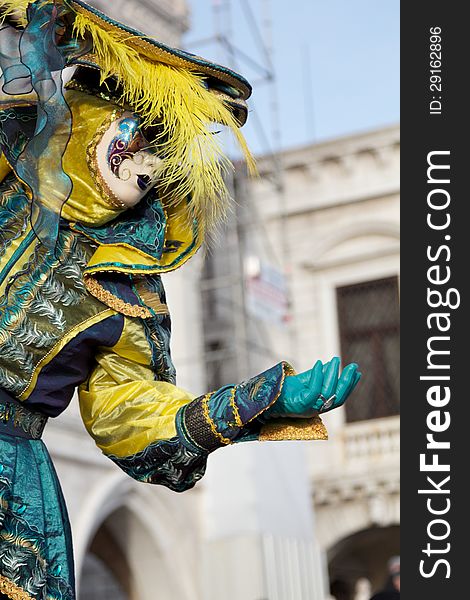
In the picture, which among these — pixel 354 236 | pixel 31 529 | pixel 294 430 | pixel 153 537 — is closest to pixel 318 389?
pixel 294 430

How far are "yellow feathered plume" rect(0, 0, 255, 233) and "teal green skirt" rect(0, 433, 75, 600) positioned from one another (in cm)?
54

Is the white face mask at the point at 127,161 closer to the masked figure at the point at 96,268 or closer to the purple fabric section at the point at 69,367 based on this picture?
the masked figure at the point at 96,268

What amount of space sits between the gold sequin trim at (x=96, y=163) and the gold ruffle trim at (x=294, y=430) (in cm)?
48

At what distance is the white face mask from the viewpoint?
227 cm

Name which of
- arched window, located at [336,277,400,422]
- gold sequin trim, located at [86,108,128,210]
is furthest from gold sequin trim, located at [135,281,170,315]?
arched window, located at [336,277,400,422]

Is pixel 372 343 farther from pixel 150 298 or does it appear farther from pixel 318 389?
pixel 318 389

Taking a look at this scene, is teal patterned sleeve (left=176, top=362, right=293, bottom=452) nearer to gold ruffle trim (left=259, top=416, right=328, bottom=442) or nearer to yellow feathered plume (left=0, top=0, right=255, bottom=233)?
gold ruffle trim (left=259, top=416, right=328, bottom=442)

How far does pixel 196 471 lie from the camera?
220 cm

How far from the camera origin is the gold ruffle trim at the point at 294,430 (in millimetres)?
2107

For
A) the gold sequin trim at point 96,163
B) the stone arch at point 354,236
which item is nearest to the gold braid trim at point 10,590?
the gold sequin trim at point 96,163

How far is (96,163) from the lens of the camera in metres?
2.28

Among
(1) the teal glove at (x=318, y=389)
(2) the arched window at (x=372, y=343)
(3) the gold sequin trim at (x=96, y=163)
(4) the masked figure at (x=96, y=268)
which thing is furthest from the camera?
(2) the arched window at (x=372, y=343)

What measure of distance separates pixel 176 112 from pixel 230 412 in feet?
1.82

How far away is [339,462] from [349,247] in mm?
2191
